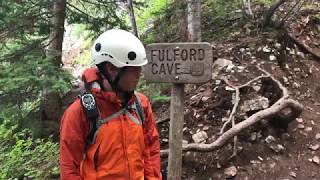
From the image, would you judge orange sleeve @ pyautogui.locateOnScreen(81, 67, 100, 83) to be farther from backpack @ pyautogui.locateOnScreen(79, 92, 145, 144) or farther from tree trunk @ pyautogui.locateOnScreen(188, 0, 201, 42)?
tree trunk @ pyautogui.locateOnScreen(188, 0, 201, 42)

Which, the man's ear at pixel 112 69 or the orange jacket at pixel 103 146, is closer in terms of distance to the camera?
the orange jacket at pixel 103 146

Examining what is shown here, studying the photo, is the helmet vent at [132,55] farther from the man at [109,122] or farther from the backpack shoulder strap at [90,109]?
the backpack shoulder strap at [90,109]

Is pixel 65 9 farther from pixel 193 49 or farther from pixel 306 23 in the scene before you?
pixel 306 23

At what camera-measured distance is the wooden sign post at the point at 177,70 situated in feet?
16.8

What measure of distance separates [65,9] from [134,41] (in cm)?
509

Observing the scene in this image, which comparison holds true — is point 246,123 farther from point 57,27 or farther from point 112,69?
point 57,27

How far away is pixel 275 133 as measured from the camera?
681 centimetres

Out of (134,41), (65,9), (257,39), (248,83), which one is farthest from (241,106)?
(134,41)

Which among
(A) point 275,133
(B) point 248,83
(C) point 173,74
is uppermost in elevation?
(C) point 173,74

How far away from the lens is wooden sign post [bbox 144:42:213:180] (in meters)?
5.11

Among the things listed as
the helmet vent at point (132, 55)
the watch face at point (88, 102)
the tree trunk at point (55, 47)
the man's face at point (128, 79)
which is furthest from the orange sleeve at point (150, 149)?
the tree trunk at point (55, 47)

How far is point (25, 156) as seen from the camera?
23.7ft

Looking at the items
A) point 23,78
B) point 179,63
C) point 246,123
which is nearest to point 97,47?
point 179,63

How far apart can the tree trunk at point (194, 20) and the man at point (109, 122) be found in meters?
4.66
